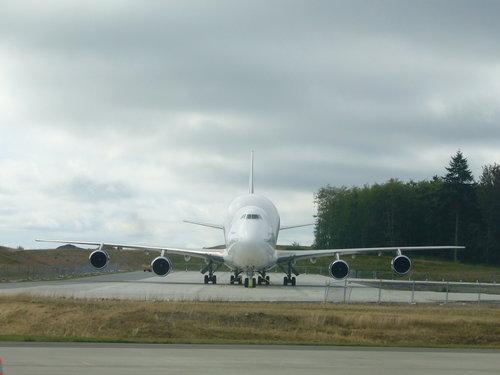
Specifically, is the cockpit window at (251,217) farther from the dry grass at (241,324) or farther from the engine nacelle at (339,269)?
the dry grass at (241,324)

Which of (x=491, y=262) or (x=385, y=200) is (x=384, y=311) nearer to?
(x=491, y=262)

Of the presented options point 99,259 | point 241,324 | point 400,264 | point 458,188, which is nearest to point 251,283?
point 400,264

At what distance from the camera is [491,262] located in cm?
9469

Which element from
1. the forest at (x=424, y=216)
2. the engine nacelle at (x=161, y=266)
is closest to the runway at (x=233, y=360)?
the engine nacelle at (x=161, y=266)

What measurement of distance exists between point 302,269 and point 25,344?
86284 millimetres

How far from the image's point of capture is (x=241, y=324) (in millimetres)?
27156

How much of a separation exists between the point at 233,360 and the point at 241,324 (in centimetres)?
1001

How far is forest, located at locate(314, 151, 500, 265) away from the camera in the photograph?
330ft

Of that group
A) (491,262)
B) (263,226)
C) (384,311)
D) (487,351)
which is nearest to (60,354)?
(487,351)

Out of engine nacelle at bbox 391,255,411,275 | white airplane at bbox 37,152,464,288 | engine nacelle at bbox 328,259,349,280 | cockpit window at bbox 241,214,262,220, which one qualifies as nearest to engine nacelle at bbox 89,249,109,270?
white airplane at bbox 37,152,464,288

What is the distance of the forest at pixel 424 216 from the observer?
101 metres

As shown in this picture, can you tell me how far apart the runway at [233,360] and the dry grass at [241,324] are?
354cm

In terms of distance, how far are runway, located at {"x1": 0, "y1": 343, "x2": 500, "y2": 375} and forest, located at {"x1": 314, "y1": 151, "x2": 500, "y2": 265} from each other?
264 ft

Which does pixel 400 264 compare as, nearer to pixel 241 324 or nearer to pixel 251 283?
pixel 251 283
